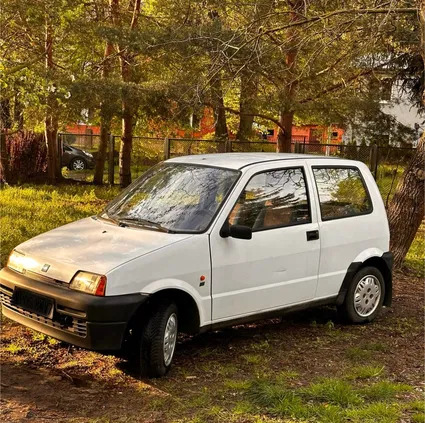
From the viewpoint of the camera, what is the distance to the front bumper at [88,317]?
4.21 meters

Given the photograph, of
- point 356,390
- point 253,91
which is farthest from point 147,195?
point 253,91

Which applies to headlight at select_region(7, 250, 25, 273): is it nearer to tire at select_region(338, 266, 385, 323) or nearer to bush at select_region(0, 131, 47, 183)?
tire at select_region(338, 266, 385, 323)

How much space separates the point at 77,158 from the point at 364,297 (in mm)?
19628

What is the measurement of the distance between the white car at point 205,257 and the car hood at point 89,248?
1 cm

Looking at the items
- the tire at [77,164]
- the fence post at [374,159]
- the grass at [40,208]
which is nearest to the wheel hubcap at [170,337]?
the grass at [40,208]

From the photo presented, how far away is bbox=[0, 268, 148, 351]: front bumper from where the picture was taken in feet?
13.8

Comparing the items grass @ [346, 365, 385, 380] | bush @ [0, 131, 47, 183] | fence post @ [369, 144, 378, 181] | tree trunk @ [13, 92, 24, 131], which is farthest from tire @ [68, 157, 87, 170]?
grass @ [346, 365, 385, 380]

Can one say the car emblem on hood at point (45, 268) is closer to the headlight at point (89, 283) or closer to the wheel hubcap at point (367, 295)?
the headlight at point (89, 283)

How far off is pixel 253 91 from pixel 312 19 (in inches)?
205

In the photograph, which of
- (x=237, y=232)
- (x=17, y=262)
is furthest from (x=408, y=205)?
(x=17, y=262)

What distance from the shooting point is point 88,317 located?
4207mm

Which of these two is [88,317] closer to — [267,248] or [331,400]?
[267,248]

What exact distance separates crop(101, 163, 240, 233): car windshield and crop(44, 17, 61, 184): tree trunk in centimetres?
653

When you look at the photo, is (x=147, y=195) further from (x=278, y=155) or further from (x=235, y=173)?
(x=278, y=155)
